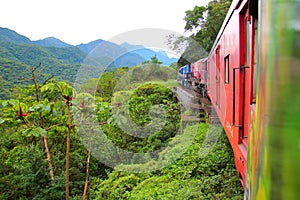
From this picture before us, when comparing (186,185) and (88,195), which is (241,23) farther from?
(88,195)

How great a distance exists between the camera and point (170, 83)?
9.85 meters

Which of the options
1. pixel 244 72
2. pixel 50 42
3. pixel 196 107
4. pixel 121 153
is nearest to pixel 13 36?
pixel 50 42

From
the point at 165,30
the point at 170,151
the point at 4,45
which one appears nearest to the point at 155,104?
the point at 170,151

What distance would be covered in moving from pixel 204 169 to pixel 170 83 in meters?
4.44

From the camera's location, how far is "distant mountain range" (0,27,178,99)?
6.08m

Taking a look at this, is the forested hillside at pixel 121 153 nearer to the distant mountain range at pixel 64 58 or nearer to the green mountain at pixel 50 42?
the distant mountain range at pixel 64 58

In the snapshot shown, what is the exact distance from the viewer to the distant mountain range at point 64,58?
19.9 ft

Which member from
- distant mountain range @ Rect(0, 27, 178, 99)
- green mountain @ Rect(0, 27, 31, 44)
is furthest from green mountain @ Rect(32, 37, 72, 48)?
green mountain @ Rect(0, 27, 31, 44)

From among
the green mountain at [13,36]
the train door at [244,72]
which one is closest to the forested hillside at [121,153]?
the train door at [244,72]

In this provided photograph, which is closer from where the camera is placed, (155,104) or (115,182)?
(115,182)

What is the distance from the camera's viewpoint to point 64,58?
2084 centimetres

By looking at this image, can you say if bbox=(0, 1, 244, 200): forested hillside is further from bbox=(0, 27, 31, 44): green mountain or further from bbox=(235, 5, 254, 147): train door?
bbox=(0, 27, 31, 44): green mountain

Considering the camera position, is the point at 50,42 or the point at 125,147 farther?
the point at 50,42

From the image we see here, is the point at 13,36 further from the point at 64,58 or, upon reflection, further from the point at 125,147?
the point at 125,147
